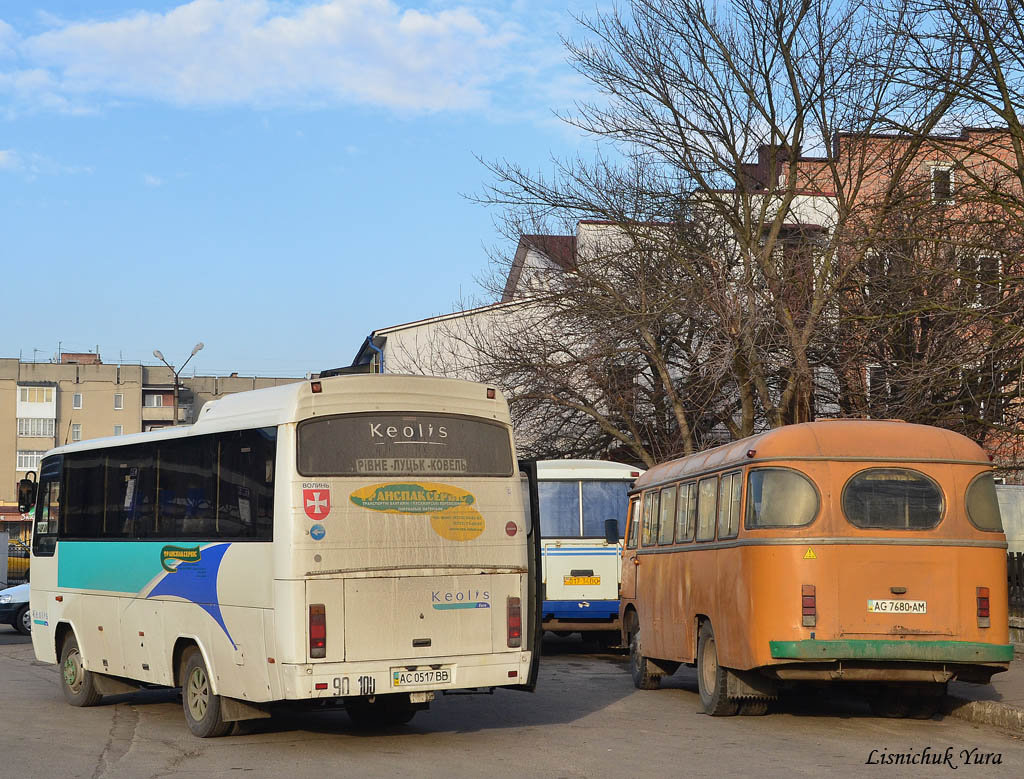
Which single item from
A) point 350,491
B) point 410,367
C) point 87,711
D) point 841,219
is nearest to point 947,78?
point 841,219

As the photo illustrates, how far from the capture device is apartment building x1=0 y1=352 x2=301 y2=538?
110m

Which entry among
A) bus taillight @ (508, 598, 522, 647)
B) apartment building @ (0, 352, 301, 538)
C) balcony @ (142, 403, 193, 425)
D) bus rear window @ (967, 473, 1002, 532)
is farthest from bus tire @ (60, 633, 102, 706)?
balcony @ (142, 403, 193, 425)

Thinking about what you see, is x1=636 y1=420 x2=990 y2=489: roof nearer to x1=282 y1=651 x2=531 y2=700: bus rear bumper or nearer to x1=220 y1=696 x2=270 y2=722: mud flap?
x1=282 y1=651 x2=531 y2=700: bus rear bumper

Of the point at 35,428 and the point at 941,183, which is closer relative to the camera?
the point at 941,183

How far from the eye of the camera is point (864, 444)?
1192cm

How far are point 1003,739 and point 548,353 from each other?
17.0 m

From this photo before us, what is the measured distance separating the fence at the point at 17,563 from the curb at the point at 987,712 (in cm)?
3175

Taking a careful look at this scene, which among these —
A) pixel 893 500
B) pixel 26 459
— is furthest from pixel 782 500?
pixel 26 459

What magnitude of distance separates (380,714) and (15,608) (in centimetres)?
1650

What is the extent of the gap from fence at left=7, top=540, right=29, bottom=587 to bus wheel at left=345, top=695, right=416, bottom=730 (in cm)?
2884

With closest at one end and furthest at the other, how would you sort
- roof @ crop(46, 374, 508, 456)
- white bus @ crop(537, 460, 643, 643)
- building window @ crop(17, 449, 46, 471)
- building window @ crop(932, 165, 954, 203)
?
roof @ crop(46, 374, 508, 456) → building window @ crop(932, 165, 954, 203) → white bus @ crop(537, 460, 643, 643) → building window @ crop(17, 449, 46, 471)

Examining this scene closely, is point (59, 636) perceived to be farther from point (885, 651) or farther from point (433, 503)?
point (885, 651)

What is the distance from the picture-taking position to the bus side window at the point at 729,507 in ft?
40.6

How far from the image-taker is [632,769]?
381 inches
